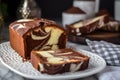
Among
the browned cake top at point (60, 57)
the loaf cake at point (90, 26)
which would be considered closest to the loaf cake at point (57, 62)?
the browned cake top at point (60, 57)

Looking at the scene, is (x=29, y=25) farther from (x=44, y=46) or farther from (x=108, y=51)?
(x=108, y=51)

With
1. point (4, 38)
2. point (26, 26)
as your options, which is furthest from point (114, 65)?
point (4, 38)

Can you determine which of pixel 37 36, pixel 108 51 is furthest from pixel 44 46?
pixel 108 51

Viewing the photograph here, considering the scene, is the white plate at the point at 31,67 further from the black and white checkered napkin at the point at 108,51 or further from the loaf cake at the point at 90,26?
the loaf cake at the point at 90,26

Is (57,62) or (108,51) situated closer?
(57,62)

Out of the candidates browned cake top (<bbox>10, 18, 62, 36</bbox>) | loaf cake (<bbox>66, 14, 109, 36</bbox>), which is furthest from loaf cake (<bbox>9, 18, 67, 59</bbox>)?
loaf cake (<bbox>66, 14, 109, 36</bbox>)

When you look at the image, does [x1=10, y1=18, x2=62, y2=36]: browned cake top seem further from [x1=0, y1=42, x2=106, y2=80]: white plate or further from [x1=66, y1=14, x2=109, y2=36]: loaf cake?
[x1=66, y1=14, x2=109, y2=36]: loaf cake

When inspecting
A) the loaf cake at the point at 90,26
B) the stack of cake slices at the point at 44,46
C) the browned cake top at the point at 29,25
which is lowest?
the loaf cake at the point at 90,26

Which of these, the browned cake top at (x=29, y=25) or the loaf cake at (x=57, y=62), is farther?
the browned cake top at (x=29, y=25)
